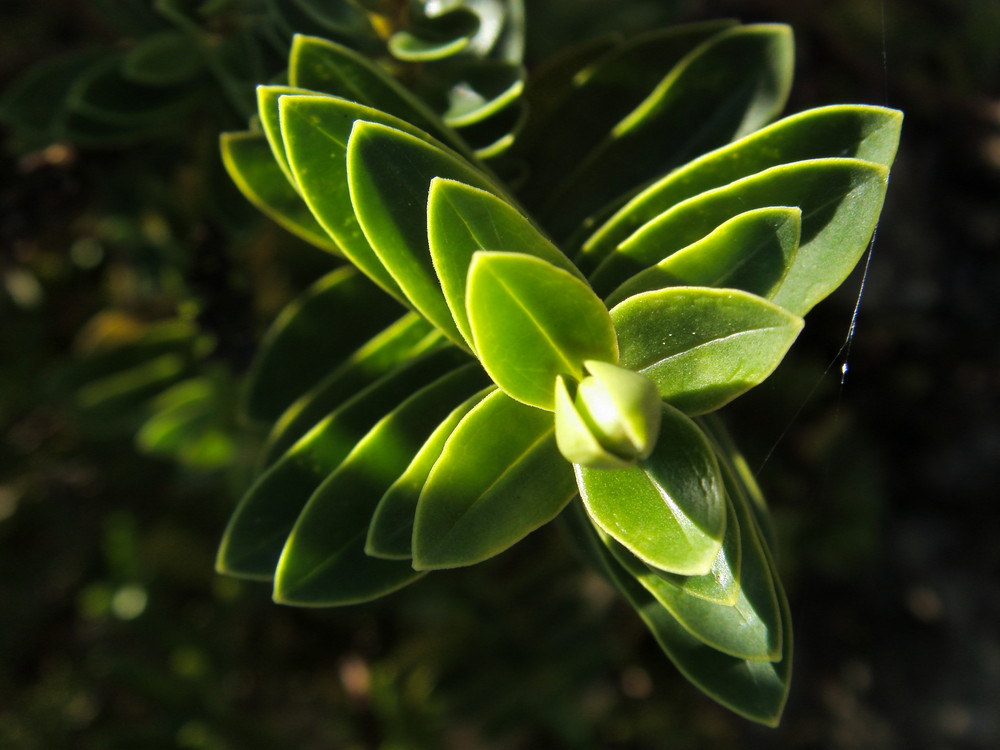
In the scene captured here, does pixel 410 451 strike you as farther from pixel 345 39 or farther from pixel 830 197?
pixel 345 39

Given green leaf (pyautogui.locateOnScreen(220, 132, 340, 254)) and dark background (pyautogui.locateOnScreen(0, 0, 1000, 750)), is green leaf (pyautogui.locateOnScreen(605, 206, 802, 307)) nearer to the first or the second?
green leaf (pyautogui.locateOnScreen(220, 132, 340, 254))

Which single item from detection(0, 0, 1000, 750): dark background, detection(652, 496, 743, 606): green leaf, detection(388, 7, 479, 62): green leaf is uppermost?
detection(388, 7, 479, 62): green leaf

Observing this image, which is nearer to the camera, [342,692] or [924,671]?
[342,692]

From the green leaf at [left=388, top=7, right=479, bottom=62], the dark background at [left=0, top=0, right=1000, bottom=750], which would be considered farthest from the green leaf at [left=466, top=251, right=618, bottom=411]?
the dark background at [left=0, top=0, right=1000, bottom=750]

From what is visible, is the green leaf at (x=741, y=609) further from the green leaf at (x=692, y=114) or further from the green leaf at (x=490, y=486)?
the green leaf at (x=692, y=114)

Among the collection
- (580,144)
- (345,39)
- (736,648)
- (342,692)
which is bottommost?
(342,692)

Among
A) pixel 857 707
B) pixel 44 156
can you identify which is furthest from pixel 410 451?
pixel 857 707

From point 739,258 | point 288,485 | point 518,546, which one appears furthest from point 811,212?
point 518,546
